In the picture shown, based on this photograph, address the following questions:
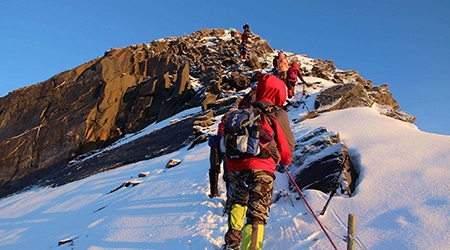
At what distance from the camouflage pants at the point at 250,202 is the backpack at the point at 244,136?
211 mm

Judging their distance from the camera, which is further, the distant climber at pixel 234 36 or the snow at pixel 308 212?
the distant climber at pixel 234 36

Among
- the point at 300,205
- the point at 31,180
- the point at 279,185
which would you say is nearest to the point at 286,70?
the point at 279,185

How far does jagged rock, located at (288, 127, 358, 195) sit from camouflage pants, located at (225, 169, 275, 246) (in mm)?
1495

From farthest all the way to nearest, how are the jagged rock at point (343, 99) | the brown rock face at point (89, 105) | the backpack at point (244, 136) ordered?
1. the brown rock face at point (89, 105)
2. the jagged rock at point (343, 99)
3. the backpack at point (244, 136)

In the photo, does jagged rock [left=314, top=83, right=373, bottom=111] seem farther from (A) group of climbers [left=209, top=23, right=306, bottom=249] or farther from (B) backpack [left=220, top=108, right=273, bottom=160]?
(B) backpack [left=220, top=108, right=273, bottom=160]

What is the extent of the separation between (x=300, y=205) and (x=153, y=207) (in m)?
3.10

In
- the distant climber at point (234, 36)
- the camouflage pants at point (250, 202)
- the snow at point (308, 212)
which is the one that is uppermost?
the distant climber at point (234, 36)

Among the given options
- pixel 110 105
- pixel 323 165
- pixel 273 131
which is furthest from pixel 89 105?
pixel 273 131

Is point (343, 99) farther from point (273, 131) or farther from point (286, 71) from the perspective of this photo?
point (273, 131)

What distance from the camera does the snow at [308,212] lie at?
376cm

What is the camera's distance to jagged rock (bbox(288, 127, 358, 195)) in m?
5.25

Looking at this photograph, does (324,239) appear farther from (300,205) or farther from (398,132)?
(398,132)

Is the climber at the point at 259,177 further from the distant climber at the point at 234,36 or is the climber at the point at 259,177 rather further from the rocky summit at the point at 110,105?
the distant climber at the point at 234,36

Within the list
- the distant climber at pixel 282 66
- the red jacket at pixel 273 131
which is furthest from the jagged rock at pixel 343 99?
the red jacket at pixel 273 131
